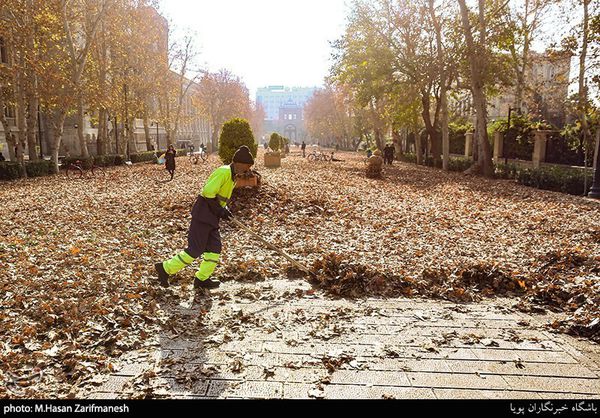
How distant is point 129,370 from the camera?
11.5 ft

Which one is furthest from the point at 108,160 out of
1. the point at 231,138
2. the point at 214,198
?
the point at 214,198

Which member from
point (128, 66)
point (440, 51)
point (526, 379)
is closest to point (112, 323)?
point (526, 379)

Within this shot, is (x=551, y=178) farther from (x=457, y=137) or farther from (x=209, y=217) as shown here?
(x=457, y=137)

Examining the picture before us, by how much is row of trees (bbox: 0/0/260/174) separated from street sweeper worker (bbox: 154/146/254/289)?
19347 mm

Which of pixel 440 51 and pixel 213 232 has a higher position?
pixel 440 51

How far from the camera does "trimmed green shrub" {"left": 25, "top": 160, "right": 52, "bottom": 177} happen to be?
21.5 m

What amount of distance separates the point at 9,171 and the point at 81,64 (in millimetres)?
6758

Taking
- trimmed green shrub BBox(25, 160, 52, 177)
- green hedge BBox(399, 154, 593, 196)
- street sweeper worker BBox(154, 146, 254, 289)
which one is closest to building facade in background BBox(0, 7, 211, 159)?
trimmed green shrub BBox(25, 160, 52, 177)

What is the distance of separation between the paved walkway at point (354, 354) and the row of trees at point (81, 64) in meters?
20.8

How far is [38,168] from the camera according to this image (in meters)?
22.0
